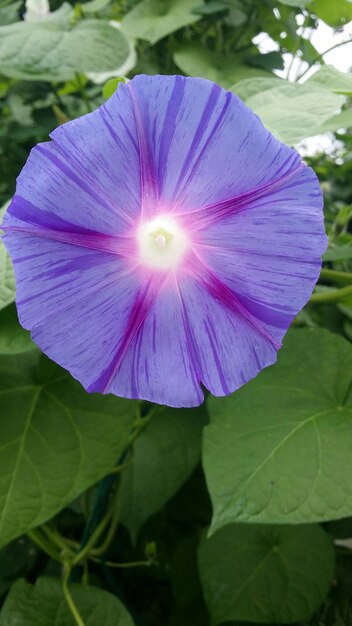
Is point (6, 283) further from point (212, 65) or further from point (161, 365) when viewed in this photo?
point (212, 65)

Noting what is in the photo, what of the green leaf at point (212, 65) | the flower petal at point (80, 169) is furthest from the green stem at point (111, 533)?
the green leaf at point (212, 65)

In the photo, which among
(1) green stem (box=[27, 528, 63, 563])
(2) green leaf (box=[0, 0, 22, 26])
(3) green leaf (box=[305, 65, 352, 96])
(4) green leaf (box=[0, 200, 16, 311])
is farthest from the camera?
(2) green leaf (box=[0, 0, 22, 26])

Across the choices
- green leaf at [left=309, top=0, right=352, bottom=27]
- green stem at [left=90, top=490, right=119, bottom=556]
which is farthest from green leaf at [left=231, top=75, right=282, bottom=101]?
green stem at [left=90, top=490, right=119, bottom=556]

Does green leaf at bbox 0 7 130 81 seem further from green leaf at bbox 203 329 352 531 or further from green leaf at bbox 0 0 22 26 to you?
green leaf at bbox 203 329 352 531

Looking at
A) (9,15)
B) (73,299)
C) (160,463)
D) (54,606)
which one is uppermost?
(9,15)

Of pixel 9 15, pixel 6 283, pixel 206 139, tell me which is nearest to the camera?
pixel 206 139

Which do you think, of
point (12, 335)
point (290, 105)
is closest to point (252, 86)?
point (290, 105)

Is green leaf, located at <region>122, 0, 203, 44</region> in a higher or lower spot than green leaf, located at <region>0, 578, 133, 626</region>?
higher

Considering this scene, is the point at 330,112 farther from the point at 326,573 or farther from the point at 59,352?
the point at 326,573
